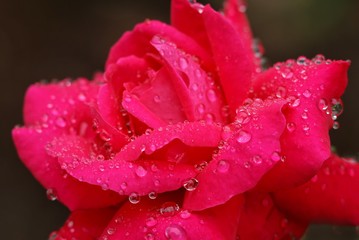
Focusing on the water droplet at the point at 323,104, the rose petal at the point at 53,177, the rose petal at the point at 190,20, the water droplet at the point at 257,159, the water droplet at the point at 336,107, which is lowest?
the rose petal at the point at 53,177

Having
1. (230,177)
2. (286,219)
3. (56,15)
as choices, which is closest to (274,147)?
(230,177)

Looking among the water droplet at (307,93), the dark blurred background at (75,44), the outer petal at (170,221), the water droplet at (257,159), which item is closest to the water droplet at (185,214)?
the outer petal at (170,221)

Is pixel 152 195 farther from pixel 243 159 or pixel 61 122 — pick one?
pixel 61 122

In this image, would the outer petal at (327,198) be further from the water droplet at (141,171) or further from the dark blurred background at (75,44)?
the dark blurred background at (75,44)

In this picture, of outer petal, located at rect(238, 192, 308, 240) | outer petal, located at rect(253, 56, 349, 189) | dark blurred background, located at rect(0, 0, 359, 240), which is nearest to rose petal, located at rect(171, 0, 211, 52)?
outer petal, located at rect(253, 56, 349, 189)

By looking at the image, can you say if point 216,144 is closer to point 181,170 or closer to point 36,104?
point 181,170
